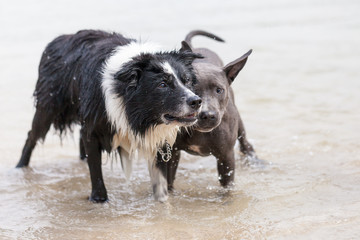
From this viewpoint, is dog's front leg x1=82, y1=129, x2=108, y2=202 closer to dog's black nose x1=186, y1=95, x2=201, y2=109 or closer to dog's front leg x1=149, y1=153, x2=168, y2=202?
dog's front leg x1=149, y1=153, x2=168, y2=202

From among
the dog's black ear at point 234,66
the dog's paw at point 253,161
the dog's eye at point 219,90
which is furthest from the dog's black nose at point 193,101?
the dog's paw at point 253,161

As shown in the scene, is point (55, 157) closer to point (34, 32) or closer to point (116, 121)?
point (116, 121)

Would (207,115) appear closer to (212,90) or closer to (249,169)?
(212,90)

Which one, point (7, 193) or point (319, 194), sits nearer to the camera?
point (319, 194)

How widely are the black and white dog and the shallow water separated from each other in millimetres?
411

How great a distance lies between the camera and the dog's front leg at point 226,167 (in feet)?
17.5

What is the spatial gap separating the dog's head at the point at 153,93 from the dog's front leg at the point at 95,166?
0.63 meters

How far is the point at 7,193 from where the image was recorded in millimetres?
5766

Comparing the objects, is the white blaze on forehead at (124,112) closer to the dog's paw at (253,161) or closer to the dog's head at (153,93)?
the dog's head at (153,93)

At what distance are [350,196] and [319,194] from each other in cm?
28

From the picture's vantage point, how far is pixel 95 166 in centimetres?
534

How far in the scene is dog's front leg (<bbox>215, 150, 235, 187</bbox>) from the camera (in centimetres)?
533

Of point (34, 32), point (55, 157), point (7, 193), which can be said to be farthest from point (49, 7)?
point (7, 193)

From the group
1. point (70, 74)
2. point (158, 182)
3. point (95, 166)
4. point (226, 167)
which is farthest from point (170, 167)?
point (70, 74)
